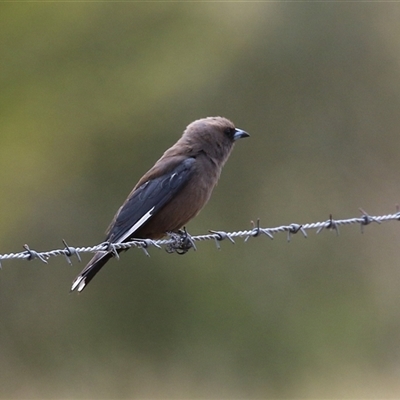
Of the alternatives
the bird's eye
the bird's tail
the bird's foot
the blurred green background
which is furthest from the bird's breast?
the blurred green background

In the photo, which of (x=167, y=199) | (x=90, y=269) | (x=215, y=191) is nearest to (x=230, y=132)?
(x=167, y=199)

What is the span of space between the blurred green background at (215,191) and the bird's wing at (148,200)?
16.5 feet

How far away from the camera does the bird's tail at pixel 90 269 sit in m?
5.91

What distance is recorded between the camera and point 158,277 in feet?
40.0

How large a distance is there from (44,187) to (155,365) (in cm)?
311

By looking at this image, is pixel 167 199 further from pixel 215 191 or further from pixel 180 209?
pixel 215 191

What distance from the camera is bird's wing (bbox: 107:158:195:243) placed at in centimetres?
625

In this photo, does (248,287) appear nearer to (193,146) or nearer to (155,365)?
(155,365)

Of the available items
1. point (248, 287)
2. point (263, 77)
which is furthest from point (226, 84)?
point (248, 287)

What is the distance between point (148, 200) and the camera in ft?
21.0

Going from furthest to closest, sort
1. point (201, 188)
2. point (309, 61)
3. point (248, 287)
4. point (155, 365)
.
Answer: point (309, 61)
point (248, 287)
point (155, 365)
point (201, 188)

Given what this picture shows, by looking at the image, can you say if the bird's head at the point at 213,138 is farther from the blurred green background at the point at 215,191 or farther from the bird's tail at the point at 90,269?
the blurred green background at the point at 215,191

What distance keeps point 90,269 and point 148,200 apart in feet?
2.46

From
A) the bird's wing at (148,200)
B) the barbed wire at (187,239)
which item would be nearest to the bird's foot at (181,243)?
the barbed wire at (187,239)
